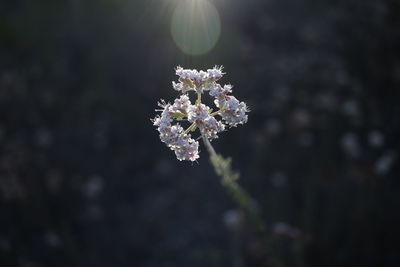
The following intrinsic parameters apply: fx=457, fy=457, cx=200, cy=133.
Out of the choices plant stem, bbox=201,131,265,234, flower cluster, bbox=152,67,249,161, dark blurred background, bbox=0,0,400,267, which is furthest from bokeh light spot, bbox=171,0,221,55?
flower cluster, bbox=152,67,249,161

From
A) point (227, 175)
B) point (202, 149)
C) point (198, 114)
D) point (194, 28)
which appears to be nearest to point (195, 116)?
point (198, 114)

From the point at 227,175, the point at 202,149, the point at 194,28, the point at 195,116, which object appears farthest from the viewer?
the point at 194,28

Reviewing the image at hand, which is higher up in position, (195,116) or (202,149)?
(202,149)

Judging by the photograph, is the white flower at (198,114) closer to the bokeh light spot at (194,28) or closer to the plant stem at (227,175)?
the plant stem at (227,175)

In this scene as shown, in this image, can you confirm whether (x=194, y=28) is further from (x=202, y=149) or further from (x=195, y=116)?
(x=195, y=116)

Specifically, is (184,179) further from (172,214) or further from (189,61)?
(189,61)

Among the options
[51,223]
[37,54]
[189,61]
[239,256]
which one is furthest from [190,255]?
[37,54]

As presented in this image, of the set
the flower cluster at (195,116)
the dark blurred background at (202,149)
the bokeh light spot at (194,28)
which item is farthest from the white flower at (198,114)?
the bokeh light spot at (194,28)
